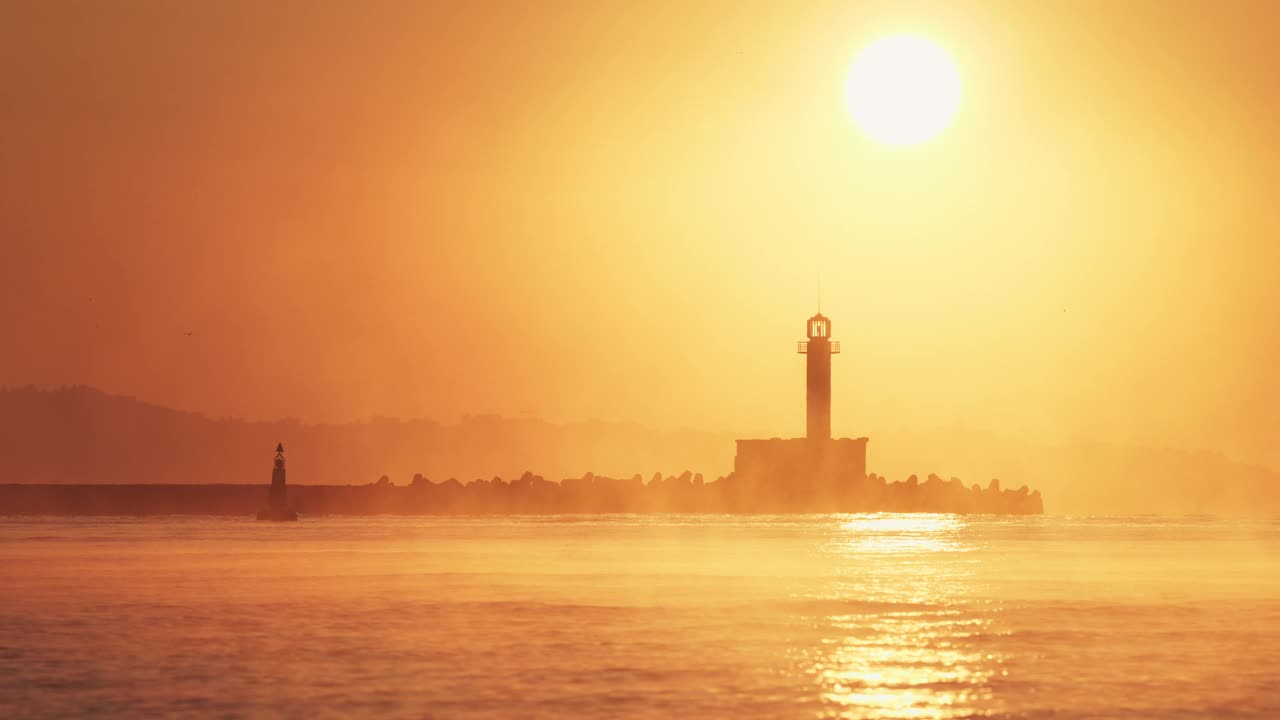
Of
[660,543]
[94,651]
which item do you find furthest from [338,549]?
[94,651]

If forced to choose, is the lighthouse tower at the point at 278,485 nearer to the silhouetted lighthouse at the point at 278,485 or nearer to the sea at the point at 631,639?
the silhouetted lighthouse at the point at 278,485

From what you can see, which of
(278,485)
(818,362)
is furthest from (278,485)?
(818,362)

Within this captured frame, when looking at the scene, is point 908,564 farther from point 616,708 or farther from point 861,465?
point 861,465

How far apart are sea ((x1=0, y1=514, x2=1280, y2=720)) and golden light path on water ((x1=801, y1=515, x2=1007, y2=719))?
95mm

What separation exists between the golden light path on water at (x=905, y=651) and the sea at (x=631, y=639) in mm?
95

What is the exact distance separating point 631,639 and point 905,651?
5.72 meters

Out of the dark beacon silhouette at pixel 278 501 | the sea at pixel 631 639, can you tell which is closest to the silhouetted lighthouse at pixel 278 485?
the dark beacon silhouette at pixel 278 501

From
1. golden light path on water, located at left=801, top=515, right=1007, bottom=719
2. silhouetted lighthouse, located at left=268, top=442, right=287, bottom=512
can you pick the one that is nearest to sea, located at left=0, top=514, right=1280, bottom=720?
golden light path on water, located at left=801, top=515, right=1007, bottom=719

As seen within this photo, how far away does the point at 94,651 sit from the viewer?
3177 centimetres

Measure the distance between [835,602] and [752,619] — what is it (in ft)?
22.4

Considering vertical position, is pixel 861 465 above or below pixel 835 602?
above

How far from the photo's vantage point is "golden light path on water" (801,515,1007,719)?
957 inches

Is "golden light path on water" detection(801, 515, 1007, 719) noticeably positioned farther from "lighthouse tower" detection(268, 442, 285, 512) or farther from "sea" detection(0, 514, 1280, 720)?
"lighthouse tower" detection(268, 442, 285, 512)

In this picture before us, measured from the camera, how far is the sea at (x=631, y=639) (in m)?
24.7
